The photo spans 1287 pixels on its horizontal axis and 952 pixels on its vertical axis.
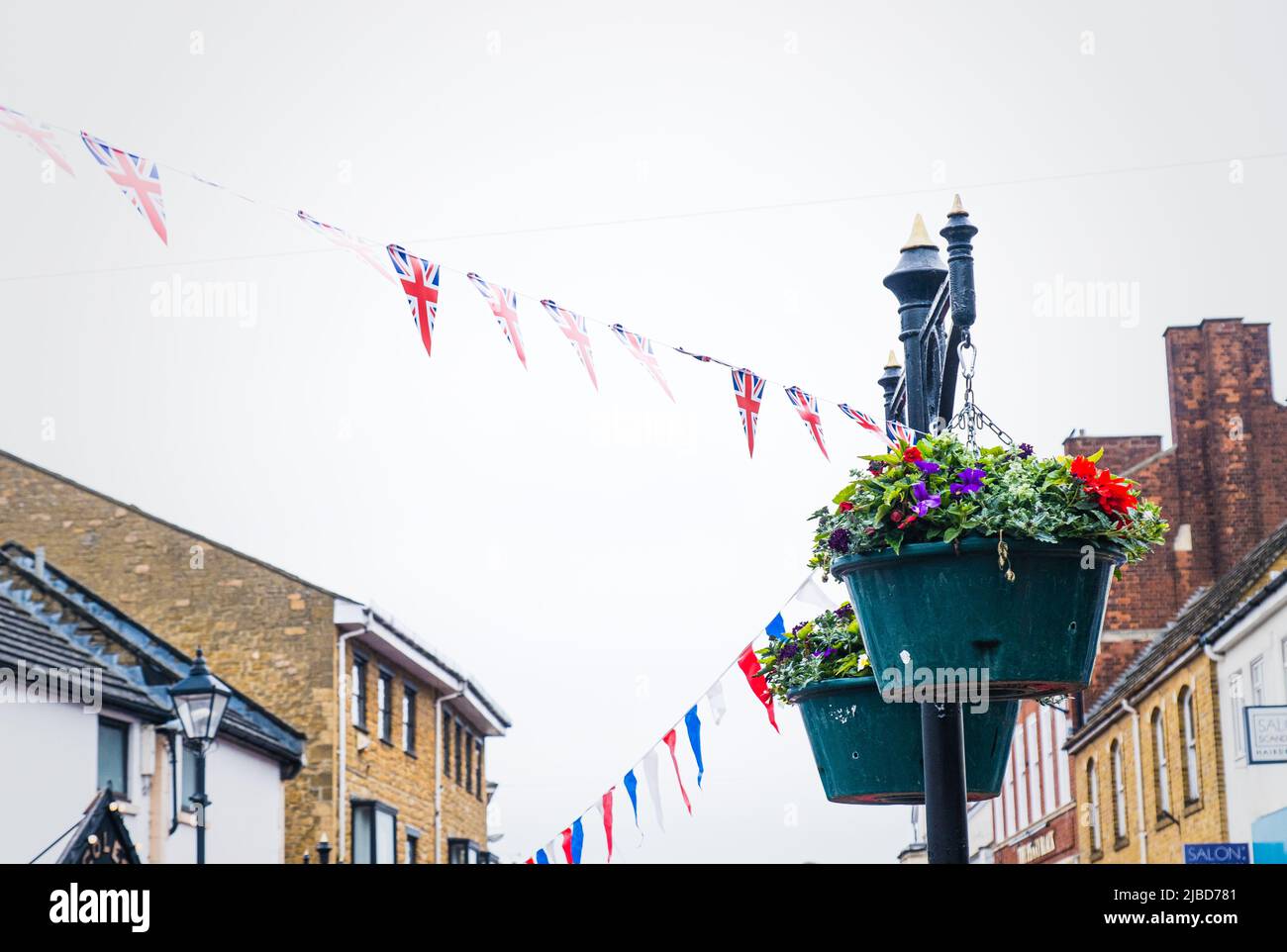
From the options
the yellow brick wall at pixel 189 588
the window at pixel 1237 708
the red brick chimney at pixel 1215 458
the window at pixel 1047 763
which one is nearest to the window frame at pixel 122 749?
the yellow brick wall at pixel 189 588

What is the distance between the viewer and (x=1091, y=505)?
3.45 m

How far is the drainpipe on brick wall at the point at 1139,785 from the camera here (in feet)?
98.4

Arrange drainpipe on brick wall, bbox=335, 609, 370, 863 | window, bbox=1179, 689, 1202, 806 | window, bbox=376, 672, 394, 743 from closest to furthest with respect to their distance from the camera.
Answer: drainpipe on brick wall, bbox=335, 609, 370, 863 → window, bbox=1179, 689, 1202, 806 → window, bbox=376, 672, 394, 743

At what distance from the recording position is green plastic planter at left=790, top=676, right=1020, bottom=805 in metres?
4.36

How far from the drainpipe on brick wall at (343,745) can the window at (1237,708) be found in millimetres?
13384

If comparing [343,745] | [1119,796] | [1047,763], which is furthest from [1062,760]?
[343,745]

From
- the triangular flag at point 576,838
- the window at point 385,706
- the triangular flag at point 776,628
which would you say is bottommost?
the triangular flag at point 576,838

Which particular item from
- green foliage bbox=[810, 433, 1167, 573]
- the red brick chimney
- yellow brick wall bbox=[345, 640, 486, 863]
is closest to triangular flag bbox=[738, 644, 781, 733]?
green foliage bbox=[810, 433, 1167, 573]

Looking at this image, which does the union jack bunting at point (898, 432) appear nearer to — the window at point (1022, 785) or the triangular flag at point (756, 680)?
Result: the triangular flag at point (756, 680)

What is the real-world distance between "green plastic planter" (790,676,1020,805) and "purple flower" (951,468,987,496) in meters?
1.06

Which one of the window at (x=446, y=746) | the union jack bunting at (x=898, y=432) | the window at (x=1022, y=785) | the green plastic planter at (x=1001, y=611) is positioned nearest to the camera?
the green plastic planter at (x=1001, y=611)

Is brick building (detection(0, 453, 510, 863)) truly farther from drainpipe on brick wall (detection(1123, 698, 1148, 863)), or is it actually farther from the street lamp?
the street lamp
